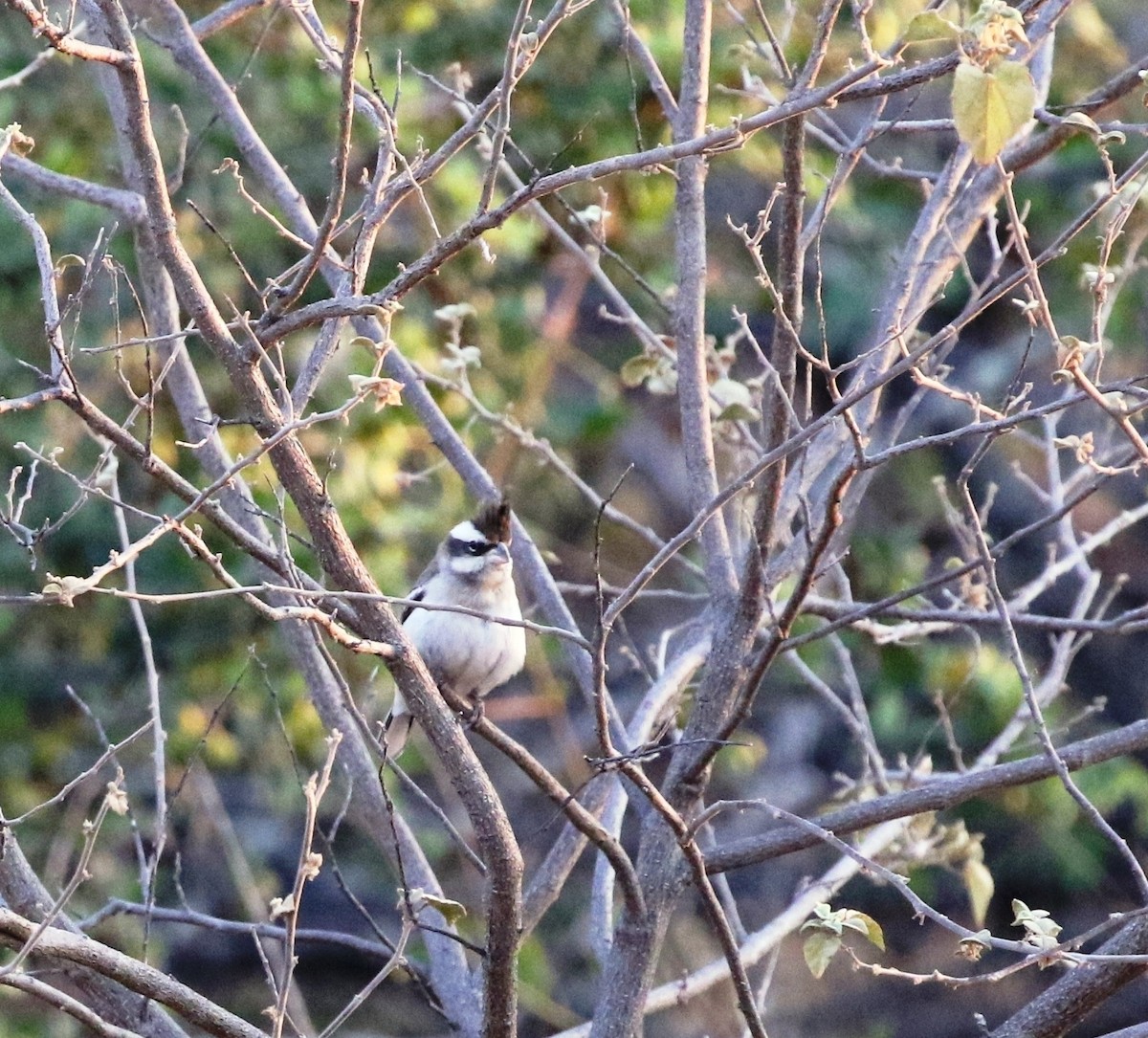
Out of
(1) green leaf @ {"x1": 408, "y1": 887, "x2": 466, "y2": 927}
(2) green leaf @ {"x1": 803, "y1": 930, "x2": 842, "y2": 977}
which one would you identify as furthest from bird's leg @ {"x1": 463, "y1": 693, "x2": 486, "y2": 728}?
(2) green leaf @ {"x1": 803, "y1": 930, "x2": 842, "y2": 977}

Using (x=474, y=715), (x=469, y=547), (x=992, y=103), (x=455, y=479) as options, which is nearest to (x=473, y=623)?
(x=469, y=547)

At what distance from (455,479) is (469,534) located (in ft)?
8.59

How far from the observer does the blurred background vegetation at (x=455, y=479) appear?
22.0 feet

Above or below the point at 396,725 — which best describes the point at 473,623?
above

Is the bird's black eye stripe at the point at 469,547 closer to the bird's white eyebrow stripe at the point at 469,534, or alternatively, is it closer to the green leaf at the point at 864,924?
the bird's white eyebrow stripe at the point at 469,534

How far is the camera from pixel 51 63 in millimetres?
6977

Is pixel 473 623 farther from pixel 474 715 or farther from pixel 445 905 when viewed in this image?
pixel 445 905

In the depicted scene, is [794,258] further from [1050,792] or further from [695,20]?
[1050,792]

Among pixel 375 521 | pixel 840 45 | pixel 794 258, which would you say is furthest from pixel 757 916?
Result: pixel 794 258

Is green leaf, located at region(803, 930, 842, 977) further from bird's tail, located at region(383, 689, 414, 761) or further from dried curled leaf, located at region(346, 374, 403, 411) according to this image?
bird's tail, located at region(383, 689, 414, 761)

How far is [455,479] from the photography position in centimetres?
705

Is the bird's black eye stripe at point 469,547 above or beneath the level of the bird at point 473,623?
above

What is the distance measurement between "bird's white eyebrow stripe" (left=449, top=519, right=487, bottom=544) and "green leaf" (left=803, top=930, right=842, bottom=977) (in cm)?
168

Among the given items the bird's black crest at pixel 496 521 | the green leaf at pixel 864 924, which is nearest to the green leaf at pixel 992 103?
the green leaf at pixel 864 924
